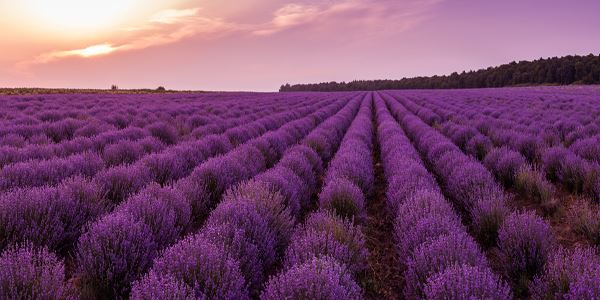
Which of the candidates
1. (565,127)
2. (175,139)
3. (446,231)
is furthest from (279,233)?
(565,127)

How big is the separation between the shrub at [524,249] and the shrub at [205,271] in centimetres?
203

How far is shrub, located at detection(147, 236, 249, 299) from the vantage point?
2.00m

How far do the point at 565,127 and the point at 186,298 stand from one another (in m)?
10.1

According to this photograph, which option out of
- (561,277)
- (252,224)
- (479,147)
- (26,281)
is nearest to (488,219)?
(561,277)

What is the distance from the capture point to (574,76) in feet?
187

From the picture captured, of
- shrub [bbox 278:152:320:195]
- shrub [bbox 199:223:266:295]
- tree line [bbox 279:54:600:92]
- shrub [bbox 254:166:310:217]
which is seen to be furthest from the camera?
tree line [bbox 279:54:600:92]

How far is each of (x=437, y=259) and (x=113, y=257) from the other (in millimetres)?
2081

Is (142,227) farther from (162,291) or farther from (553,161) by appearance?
(553,161)

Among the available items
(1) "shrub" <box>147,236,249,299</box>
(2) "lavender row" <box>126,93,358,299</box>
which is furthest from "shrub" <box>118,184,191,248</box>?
(1) "shrub" <box>147,236,249,299</box>

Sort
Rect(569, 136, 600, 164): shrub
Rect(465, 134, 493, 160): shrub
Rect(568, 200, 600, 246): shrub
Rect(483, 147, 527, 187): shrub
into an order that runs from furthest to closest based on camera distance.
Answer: Rect(465, 134, 493, 160): shrub
Rect(569, 136, 600, 164): shrub
Rect(483, 147, 527, 187): shrub
Rect(568, 200, 600, 246): shrub

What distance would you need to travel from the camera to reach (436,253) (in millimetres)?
2381

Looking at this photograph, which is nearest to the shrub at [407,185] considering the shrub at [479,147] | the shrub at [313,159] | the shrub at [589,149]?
Result: the shrub at [313,159]

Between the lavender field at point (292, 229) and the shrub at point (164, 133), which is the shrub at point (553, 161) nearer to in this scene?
the lavender field at point (292, 229)

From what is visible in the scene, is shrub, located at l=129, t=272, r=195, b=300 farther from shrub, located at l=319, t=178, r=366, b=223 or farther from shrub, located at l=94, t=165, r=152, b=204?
shrub, located at l=94, t=165, r=152, b=204
